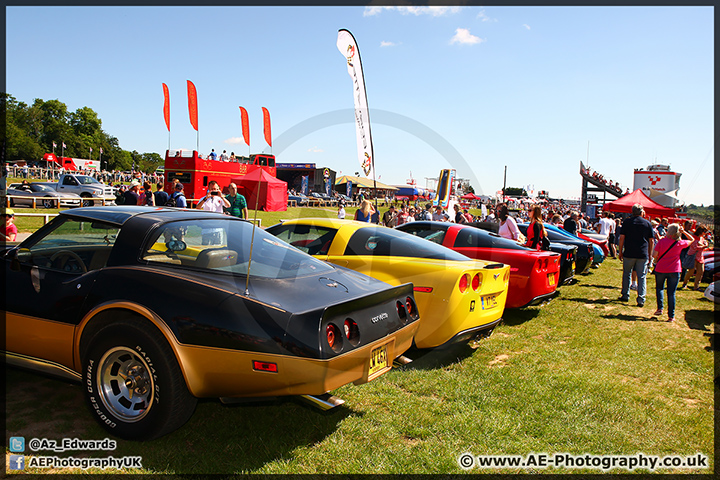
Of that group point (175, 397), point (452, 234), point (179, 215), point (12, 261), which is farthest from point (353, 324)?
point (452, 234)

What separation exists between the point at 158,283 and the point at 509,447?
261 cm

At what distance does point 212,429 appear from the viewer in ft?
10.5

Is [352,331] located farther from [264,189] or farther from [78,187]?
[78,187]

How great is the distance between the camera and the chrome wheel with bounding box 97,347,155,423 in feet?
9.41

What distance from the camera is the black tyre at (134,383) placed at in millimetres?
2732

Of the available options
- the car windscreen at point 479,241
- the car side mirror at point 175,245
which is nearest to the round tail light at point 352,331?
the car side mirror at point 175,245

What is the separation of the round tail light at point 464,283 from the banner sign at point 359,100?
4890 millimetres

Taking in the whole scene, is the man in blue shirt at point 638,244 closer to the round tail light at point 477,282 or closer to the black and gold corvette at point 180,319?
the round tail light at point 477,282

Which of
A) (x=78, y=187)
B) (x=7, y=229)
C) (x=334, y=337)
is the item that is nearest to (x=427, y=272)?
(x=334, y=337)

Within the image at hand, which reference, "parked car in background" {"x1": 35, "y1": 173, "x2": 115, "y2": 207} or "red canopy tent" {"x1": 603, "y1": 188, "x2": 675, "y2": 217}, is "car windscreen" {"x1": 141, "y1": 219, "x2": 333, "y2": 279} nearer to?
"red canopy tent" {"x1": 603, "y1": 188, "x2": 675, "y2": 217}

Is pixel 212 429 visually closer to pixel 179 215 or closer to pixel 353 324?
pixel 353 324

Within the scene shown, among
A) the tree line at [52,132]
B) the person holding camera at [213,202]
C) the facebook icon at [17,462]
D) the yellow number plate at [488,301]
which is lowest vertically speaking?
the facebook icon at [17,462]

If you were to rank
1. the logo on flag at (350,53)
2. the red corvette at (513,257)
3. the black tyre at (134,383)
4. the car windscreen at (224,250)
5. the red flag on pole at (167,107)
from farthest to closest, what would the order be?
the red flag on pole at (167,107) < the logo on flag at (350,53) < the red corvette at (513,257) < the car windscreen at (224,250) < the black tyre at (134,383)

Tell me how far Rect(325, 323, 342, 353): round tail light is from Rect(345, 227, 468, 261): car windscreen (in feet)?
7.12
